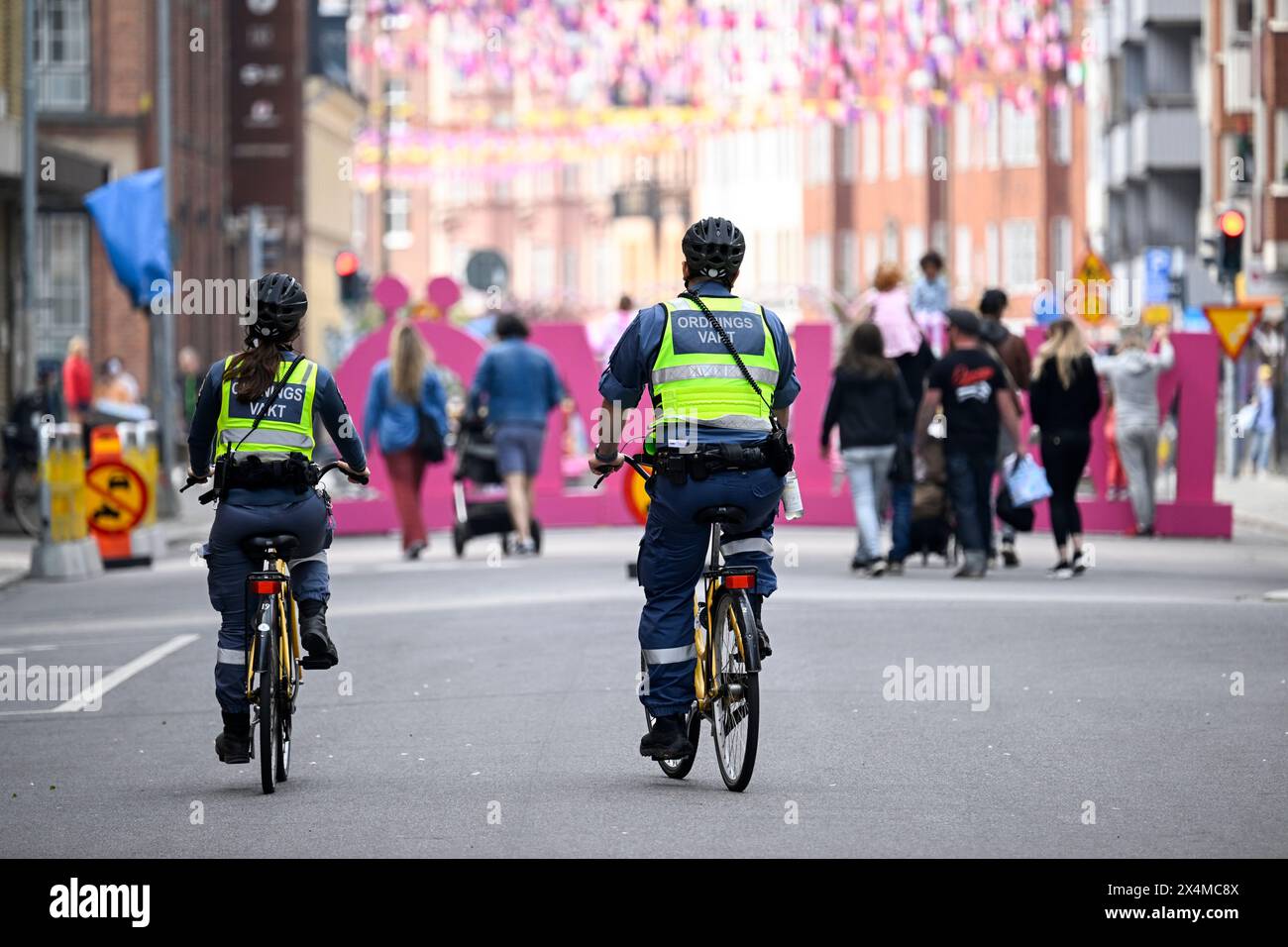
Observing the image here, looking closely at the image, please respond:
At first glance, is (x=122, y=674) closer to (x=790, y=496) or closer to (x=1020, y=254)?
(x=790, y=496)

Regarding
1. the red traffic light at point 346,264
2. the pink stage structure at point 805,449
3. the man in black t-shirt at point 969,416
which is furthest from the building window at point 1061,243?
the man in black t-shirt at point 969,416

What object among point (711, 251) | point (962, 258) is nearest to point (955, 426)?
point (711, 251)

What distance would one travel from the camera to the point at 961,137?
90625 mm

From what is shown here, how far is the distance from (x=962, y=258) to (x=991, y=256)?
1.99 m

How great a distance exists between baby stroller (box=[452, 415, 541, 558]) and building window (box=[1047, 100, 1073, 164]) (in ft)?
208

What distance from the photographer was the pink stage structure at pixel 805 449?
2652 centimetres

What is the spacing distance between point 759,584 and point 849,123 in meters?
88.7

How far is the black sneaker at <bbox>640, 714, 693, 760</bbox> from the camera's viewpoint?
10.4 m

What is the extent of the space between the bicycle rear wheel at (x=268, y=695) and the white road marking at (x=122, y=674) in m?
3.33

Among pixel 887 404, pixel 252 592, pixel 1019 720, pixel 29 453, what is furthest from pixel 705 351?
pixel 29 453

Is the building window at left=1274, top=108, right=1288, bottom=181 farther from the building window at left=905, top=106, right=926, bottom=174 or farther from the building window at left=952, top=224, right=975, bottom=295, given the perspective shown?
the building window at left=905, top=106, right=926, bottom=174

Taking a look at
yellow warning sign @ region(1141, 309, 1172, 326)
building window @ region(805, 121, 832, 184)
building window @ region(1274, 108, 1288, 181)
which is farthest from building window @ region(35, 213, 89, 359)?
building window @ region(805, 121, 832, 184)

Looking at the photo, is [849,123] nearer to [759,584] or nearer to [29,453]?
[29,453]
